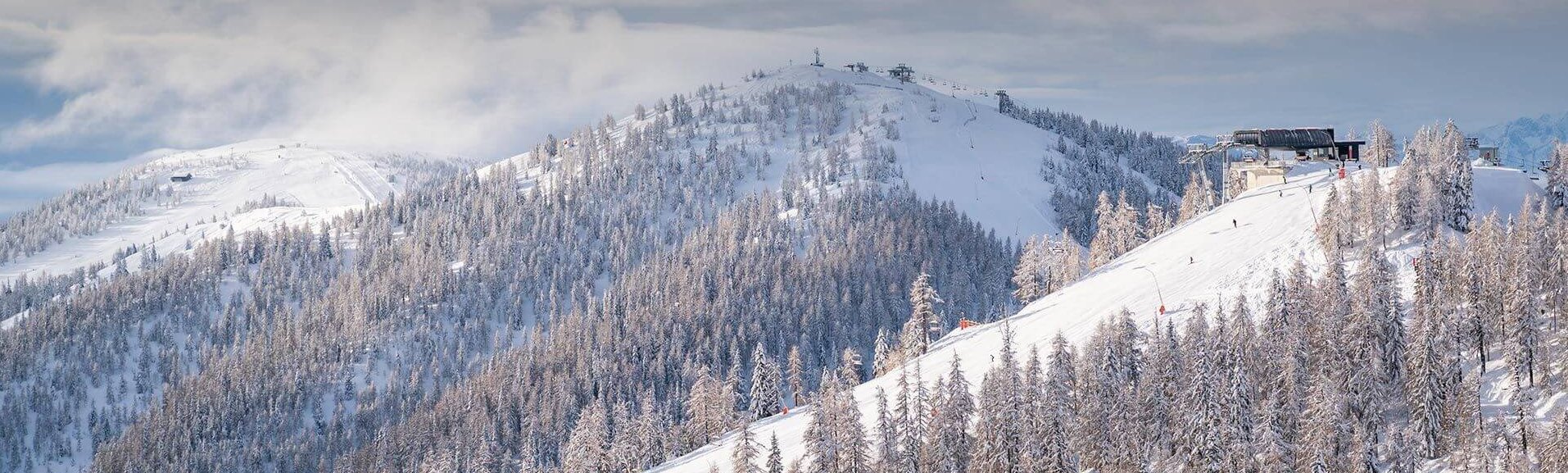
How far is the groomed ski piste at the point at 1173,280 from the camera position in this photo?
108750mm

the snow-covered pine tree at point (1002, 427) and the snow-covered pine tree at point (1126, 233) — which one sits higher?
the snow-covered pine tree at point (1126, 233)

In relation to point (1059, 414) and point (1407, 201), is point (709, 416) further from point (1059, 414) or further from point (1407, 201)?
point (1407, 201)

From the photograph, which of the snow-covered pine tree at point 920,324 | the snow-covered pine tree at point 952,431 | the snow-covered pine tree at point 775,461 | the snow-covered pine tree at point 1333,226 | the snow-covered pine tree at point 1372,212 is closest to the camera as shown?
the snow-covered pine tree at point 952,431

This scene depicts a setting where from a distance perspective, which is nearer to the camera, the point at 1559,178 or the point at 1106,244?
the point at 1559,178

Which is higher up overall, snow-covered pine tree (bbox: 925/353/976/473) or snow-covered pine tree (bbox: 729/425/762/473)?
snow-covered pine tree (bbox: 925/353/976/473)

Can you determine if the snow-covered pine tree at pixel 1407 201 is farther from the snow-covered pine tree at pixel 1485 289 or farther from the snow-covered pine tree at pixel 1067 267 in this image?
the snow-covered pine tree at pixel 1067 267

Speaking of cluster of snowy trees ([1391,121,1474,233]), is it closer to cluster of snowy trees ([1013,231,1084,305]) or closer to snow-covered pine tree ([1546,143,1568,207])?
snow-covered pine tree ([1546,143,1568,207])

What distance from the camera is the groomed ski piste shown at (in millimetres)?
108750

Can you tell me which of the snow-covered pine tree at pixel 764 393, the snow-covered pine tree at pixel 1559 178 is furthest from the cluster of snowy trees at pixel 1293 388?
the snow-covered pine tree at pixel 764 393

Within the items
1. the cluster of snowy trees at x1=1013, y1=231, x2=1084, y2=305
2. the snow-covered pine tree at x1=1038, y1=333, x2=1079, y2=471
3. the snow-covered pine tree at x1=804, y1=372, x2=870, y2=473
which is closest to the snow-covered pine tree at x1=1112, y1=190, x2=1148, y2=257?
the cluster of snowy trees at x1=1013, y1=231, x2=1084, y2=305

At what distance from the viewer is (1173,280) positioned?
116562mm

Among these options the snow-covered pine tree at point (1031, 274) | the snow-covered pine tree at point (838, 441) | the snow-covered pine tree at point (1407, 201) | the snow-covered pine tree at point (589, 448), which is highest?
the snow-covered pine tree at point (1407, 201)

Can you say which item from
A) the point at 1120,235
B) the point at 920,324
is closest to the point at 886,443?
the point at 920,324

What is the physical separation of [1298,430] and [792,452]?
38924 millimetres
